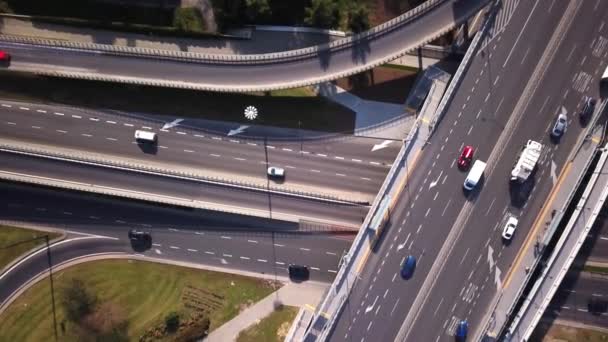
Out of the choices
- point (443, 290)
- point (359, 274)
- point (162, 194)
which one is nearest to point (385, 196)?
point (359, 274)

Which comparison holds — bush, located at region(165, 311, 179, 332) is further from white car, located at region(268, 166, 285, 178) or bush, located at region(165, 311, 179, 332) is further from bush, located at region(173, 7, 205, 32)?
bush, located at region(173, 7, 205, 32)

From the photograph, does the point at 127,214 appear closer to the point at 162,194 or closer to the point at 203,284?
the point at 162,194

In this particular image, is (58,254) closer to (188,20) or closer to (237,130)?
(237,130)

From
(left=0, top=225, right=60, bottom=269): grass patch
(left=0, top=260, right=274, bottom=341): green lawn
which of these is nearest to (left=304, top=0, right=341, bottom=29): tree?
(left=0, top=260, right=274, bottom=341): green lawn

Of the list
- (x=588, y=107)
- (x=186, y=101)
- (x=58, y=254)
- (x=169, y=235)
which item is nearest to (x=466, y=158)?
(x=588, y=107)

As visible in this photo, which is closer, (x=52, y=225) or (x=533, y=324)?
(x=533, y=324)
